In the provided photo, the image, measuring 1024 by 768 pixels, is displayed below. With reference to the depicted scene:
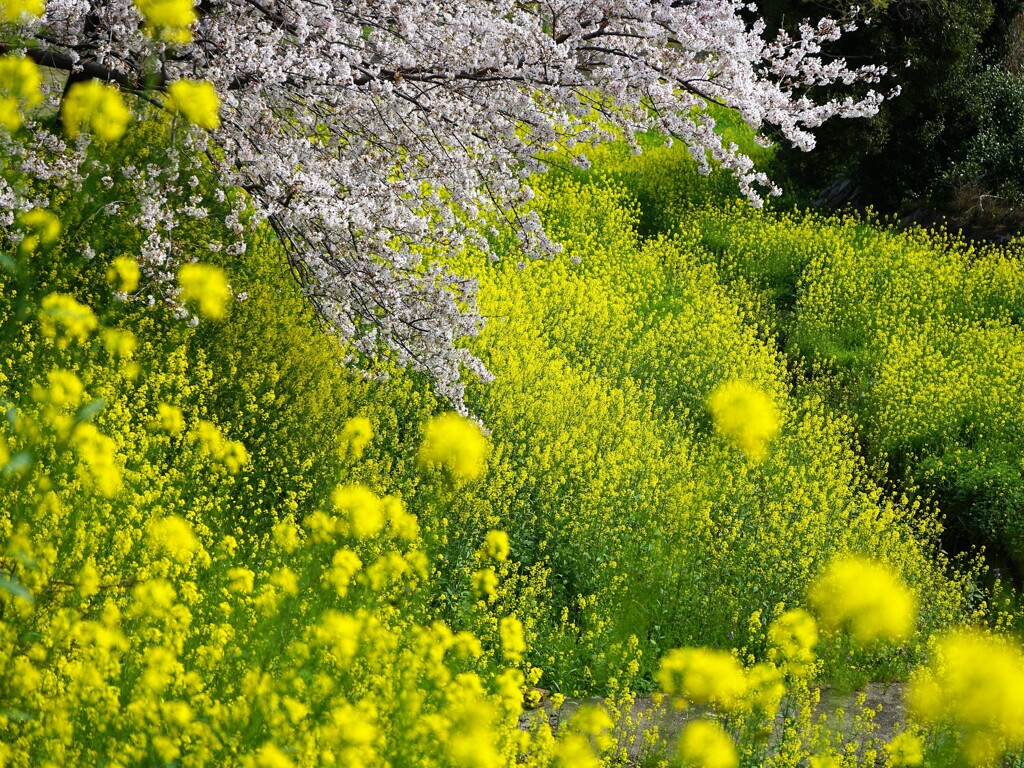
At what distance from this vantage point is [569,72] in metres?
5.46

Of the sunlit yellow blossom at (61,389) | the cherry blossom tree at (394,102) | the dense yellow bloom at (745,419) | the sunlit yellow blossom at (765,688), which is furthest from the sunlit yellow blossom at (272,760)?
the cherry blossom tree at (394,102)

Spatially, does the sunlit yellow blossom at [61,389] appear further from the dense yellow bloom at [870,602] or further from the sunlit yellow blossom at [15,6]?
the dense yellow bloom at [870,602]

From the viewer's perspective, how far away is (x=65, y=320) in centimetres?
506

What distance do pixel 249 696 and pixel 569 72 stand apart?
3.82 meters

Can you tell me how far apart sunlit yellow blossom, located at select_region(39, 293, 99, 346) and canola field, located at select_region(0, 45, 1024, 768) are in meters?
0.04

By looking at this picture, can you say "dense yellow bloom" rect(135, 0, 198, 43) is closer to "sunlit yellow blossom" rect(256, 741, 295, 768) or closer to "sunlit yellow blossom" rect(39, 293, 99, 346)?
"sunlit yellow blossom" rect(39, 293, 99, 346)

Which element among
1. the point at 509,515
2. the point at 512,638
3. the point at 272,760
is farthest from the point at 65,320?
the point at 272,760

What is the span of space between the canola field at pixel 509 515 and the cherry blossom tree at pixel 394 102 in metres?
0.43

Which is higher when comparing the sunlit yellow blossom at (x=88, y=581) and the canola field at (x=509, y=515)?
the canola field at (x=509, y=515)

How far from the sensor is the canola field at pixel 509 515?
303cm

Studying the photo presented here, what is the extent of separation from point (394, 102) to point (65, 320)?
6.81ft

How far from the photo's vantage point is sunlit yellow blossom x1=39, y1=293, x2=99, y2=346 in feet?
10.7

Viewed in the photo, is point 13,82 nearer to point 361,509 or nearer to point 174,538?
point 174,538

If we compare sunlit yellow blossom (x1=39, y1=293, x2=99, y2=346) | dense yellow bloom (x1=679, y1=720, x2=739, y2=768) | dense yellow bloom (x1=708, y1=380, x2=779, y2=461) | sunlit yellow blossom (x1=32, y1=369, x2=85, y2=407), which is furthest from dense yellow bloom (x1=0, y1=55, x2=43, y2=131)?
dense yellow bloom (x1=708, y1=380, x2=779, y2=461)
